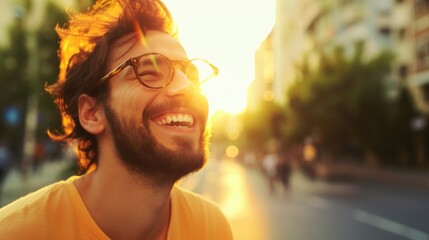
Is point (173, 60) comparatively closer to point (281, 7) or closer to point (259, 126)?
point (259, 126)

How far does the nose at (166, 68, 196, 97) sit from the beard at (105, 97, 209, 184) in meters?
0.04

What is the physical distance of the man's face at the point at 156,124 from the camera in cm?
185

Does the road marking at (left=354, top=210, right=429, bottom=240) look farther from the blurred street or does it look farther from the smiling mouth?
the smiling mouth

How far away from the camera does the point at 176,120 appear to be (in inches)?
74.0

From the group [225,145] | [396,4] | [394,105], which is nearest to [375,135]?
[394,105]

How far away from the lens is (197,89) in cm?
209

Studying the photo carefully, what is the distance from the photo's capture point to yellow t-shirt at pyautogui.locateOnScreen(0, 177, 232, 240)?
1.64m

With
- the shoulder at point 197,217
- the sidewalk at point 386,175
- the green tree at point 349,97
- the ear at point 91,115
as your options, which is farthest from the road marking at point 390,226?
the green tree at point 349,97

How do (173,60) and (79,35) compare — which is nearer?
(173,60)

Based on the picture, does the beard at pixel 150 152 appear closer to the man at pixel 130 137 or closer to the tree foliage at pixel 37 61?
the man at pixel 130 137

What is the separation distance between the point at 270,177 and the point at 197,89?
1804cm

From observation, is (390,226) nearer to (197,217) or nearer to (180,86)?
(197,217)

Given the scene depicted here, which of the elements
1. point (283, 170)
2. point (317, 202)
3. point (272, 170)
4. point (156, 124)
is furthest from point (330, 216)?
A: point (156, 124)

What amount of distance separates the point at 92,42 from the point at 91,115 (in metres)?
0.34
